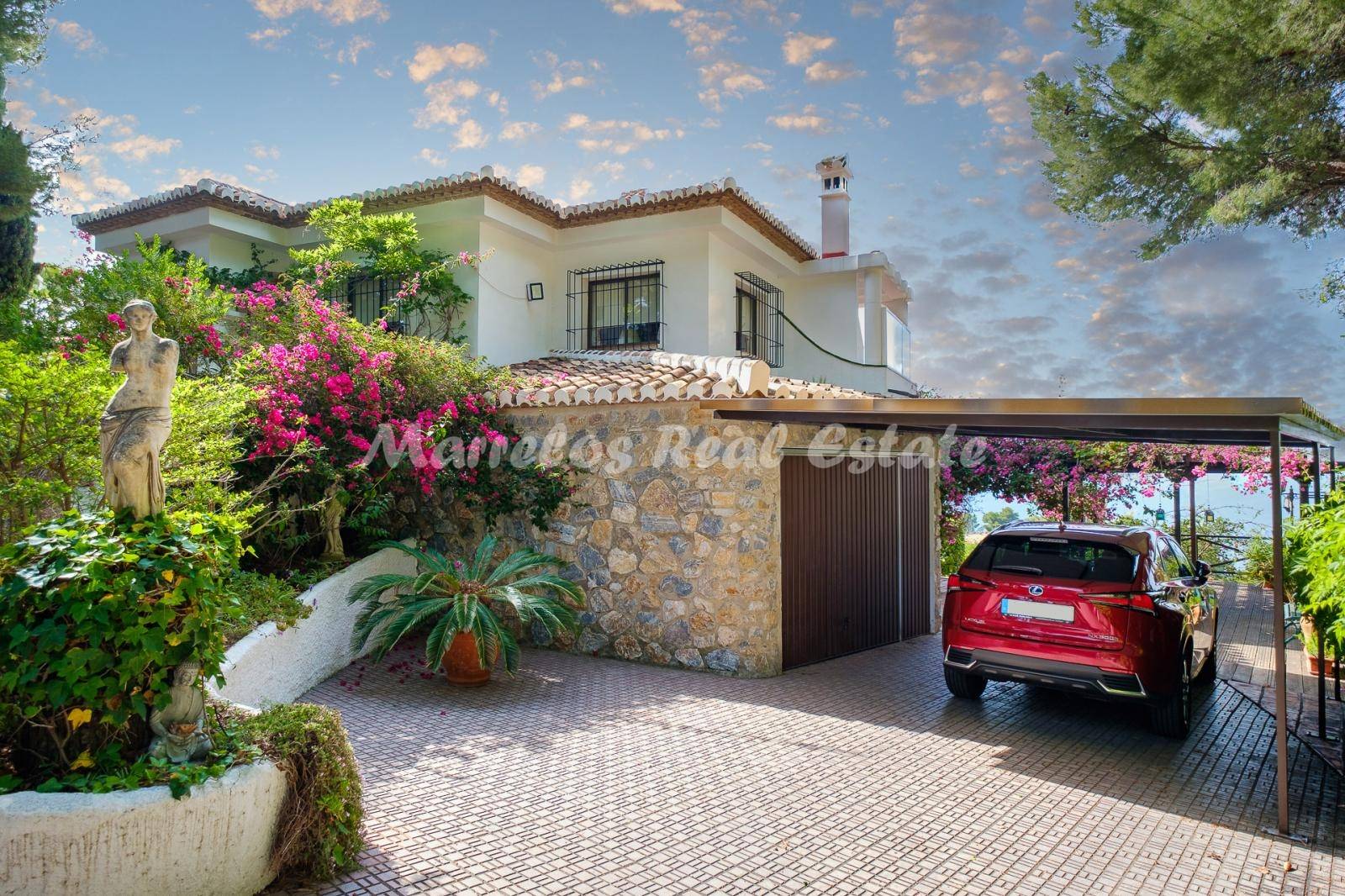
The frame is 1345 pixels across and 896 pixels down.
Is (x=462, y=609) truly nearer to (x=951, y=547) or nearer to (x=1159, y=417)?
(x=1159, y=417)

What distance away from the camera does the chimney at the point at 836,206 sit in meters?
14.7

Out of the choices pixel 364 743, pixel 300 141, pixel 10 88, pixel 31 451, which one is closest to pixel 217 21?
pixel 300 141

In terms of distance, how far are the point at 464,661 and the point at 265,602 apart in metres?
1.85

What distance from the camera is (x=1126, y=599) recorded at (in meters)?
5.48

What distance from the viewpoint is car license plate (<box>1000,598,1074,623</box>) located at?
18.6ft

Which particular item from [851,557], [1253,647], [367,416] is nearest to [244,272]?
[367,416]

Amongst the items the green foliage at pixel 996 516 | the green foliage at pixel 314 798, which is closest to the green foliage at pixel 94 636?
the green foliage at pixel 314 798

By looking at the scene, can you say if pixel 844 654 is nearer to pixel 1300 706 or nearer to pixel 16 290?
pixel 1300 706

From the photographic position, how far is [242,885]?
3.27 metres

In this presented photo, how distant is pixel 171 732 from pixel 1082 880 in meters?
4.45

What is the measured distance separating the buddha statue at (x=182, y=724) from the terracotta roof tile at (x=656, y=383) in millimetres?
4884

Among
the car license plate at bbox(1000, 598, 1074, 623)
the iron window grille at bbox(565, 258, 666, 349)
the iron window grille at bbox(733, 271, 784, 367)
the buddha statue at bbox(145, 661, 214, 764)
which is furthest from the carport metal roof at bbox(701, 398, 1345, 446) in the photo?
the iron window grille at bbox(733, 271, 784, 367)

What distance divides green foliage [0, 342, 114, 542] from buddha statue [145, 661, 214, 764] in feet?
8.70

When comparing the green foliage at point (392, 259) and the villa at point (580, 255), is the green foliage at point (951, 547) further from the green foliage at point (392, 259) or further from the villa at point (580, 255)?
the green foliage at point (392, 259)
